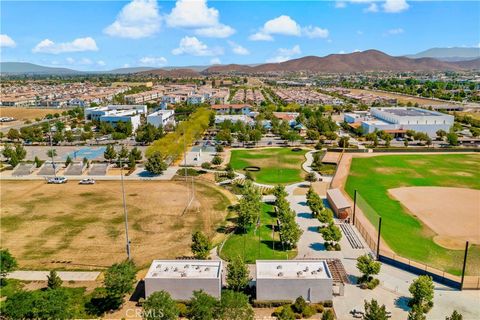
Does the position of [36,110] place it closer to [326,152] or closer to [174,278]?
[326,152]

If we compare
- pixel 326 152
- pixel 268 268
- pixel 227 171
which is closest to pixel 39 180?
pixel 227 171

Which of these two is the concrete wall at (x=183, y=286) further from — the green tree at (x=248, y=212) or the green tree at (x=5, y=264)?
the green tree at (x=248, y=212)

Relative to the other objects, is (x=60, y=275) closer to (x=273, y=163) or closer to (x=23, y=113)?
(x=273, y=163)

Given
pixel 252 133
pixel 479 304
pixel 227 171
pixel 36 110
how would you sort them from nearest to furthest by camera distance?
pixel 479 304 < pixel 227 171 < pixel 252 133 < pixel 36 110

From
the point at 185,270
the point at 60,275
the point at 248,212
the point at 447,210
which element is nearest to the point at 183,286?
the point at 185,270

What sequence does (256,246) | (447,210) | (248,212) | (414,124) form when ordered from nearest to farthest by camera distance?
(256,246) < (248,212) < (447,210) < (414,124)

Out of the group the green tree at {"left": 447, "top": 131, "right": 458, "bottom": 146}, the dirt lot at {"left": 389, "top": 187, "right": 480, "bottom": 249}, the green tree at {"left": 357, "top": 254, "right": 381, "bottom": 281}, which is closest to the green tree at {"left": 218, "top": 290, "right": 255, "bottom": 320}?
the green tree at {"left": 357, "top": 254, "right": 381, "bottom": 281}

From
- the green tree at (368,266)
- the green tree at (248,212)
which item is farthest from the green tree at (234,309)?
the green tree at (248,212)
